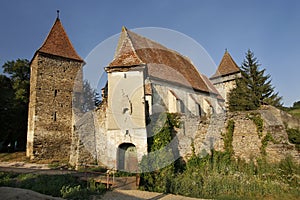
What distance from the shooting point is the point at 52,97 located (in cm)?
1992

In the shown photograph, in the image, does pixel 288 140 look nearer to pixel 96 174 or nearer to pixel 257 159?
pixel 257 159

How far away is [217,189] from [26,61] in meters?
25.7

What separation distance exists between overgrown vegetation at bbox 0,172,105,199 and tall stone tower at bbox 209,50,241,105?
24341mm

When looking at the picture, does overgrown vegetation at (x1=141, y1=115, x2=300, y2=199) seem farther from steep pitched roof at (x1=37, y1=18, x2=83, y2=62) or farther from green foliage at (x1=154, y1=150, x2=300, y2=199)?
steep pitched roof at (x1=37, y1=18, x2=83, y2=62)

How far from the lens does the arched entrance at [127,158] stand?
1268cm

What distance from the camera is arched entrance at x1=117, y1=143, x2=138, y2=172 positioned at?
12680 millimetres

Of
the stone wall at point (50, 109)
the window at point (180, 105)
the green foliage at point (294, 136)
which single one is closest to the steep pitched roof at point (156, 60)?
the window at point (180, 105)

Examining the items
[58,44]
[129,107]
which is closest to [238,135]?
[129,107]

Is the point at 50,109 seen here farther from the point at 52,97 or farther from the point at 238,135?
the point at 238,135

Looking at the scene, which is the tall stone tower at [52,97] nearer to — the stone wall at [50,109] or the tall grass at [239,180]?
the stone wall at [50,109]

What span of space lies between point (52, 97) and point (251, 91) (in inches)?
678

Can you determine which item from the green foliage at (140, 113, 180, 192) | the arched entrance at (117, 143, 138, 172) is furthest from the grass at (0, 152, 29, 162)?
the green foliage at (140, 113, 180, 192)

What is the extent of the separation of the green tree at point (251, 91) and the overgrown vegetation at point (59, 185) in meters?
14.6

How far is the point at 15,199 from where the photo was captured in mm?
7047
